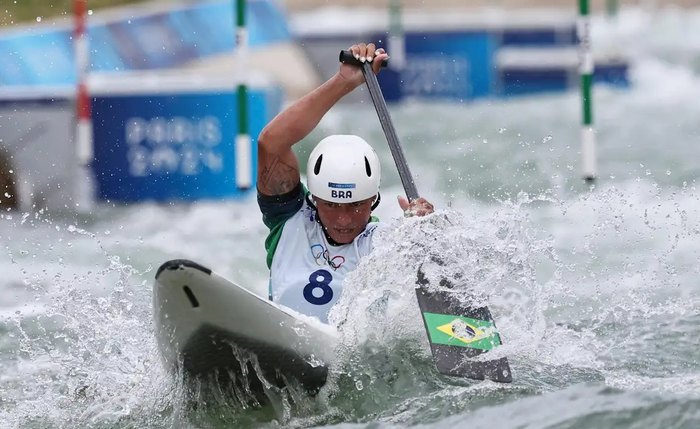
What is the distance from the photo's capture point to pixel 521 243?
6.05 meters

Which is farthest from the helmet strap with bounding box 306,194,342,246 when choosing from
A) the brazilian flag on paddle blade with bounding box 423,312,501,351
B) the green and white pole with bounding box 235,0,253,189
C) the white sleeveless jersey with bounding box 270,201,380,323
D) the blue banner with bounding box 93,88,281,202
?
the blue banner with bounding box 93,88,281,202

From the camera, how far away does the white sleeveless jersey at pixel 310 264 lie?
579cm

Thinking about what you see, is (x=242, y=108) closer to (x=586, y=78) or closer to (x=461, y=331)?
(x=586, y=78)

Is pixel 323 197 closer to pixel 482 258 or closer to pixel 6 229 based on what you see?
pixel 482 258

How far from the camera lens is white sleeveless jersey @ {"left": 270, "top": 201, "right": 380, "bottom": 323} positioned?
19.0 ft

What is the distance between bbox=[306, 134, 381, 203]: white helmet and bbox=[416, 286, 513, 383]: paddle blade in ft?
1.66

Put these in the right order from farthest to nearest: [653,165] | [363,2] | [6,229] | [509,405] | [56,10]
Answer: [363,2] < [56,10] < [653,165] < [6,229] < [509,405]

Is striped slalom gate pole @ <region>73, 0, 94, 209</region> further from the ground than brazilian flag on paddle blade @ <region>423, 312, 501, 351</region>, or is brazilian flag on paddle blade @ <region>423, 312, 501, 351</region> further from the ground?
striped slalom gate pole @ <region>73, 0, 94, 209</region>

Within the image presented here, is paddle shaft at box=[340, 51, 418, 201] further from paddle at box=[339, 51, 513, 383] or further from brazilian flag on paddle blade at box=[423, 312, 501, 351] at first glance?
brazilian flag on paddle blade at box=[423, 312, 501, 351]

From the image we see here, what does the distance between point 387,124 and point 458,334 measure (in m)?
1.15

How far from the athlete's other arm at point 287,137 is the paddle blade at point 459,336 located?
80cm

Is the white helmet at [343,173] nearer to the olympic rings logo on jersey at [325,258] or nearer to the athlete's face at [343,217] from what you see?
the athlete's face at [343,217]

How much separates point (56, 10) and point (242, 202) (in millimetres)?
8629

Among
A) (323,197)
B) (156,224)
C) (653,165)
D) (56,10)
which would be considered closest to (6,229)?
(156,224)
